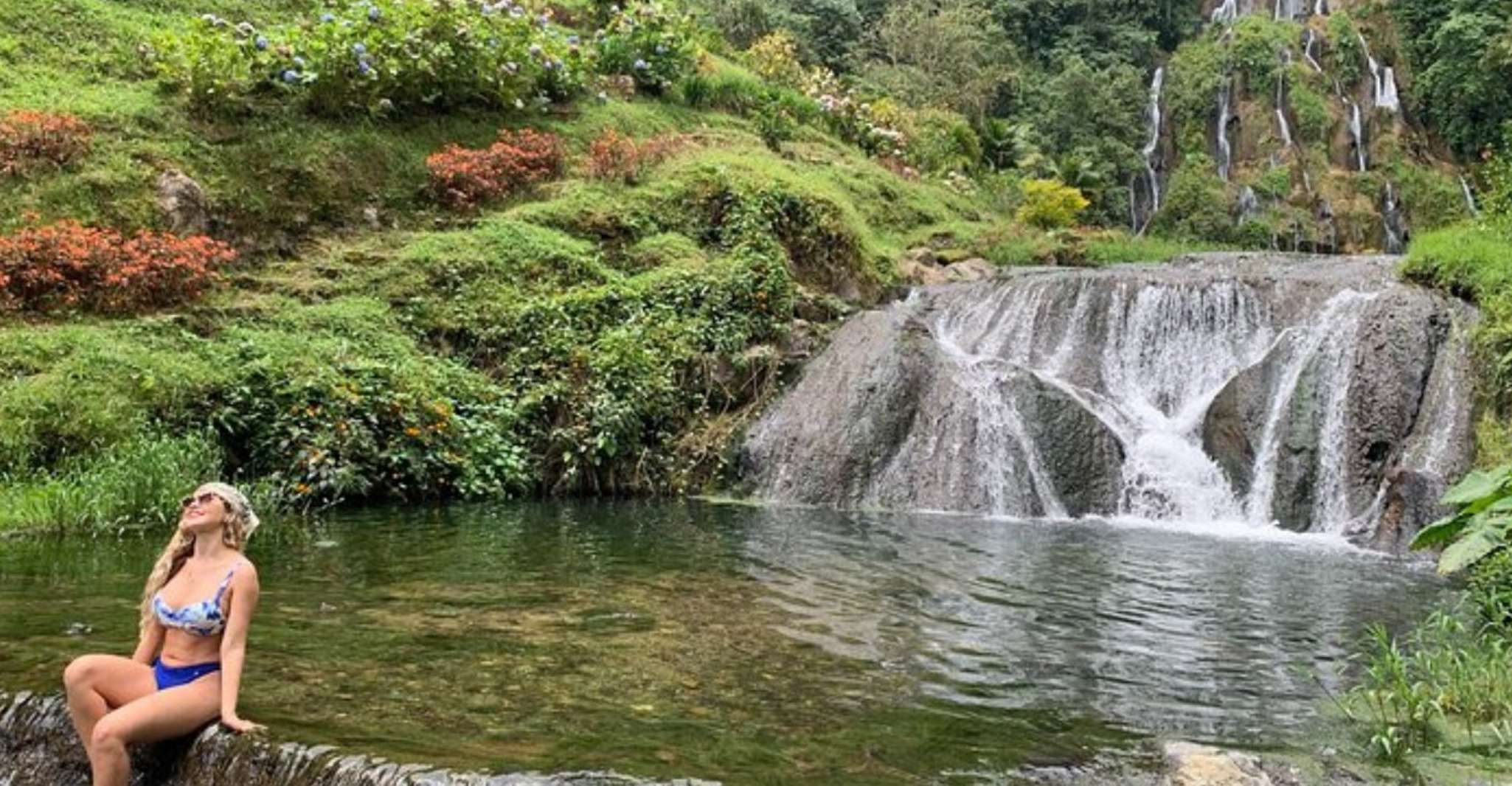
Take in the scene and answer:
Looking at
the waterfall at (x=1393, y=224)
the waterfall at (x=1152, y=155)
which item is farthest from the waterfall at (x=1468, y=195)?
the waterfall at (x=1152, y=155)

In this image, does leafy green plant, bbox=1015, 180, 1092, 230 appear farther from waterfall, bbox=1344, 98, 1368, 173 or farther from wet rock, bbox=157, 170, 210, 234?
wet rock, bbox=157, 170, 210, 234

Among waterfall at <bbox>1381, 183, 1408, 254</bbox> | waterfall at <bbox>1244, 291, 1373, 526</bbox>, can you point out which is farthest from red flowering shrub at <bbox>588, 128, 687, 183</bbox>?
waterfall at <bbox>1381, 183, 1408, 254</bbox>

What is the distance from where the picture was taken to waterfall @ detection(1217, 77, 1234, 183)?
34.2 metres

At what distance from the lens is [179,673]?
4645mm

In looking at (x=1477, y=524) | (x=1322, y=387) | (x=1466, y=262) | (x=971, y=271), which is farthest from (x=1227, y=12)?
(x=1477, y=524)

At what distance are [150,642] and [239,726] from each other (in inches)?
24.6

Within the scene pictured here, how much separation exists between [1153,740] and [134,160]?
1389 cm

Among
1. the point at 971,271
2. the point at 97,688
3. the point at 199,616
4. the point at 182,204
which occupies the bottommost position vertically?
the point at 97,688

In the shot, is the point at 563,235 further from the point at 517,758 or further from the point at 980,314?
the point at 517,758

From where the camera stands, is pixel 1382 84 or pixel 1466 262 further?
pixel 1382 84

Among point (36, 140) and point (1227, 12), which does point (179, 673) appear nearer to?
point (36, 140)

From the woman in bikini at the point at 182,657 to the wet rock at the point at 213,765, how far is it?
0.34 ft

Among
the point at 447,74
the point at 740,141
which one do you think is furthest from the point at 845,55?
the point at 447,74

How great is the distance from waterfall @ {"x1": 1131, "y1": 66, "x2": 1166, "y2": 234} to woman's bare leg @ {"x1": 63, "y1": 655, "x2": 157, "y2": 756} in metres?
31.7
